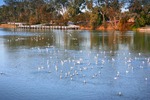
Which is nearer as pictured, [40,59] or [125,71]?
[125,71]

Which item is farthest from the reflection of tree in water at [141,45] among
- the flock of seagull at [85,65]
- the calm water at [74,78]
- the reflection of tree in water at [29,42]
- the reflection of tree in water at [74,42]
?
the reflection of tree in water at [29,42]

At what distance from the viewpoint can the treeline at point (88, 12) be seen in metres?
91.9

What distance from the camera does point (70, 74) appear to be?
20125mm

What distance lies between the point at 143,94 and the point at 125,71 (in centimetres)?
548

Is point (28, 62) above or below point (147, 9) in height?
below

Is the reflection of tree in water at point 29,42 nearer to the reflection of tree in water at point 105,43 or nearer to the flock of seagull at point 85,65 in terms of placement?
the reflection of tree in water at point 105,43

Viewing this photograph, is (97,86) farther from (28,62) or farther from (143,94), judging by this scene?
(28,62)

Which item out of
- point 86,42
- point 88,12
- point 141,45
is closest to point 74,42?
point 86,42

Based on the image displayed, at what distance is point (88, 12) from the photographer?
4109 inches

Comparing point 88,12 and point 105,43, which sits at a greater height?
point 88,12

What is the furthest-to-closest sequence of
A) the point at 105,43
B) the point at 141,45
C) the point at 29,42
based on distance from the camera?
1. the point at 29,42
2. the point at 105,43
3. the point at 141,45

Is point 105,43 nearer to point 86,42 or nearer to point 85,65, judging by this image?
point 86,42

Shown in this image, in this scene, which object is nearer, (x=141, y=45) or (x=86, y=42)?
(x=141, y=45)

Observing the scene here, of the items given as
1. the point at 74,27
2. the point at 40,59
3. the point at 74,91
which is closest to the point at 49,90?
the point at 74,91
